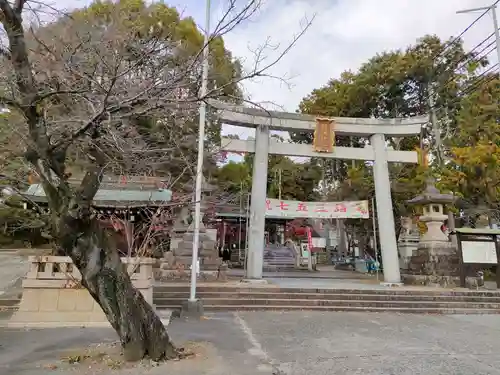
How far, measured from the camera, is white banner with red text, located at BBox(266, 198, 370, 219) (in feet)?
43.5

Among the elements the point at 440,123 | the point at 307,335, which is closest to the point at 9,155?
the point at 307,335

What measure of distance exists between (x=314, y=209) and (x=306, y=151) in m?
2.14

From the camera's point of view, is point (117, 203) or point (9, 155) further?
point (117, 203)

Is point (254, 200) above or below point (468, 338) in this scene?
above

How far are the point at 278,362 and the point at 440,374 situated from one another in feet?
6.42

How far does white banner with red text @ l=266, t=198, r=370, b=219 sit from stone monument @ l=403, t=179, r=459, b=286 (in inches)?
108

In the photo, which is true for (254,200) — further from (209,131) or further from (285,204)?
(209,131)

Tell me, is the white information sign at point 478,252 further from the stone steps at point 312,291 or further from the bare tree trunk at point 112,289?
the bare tree trunk at point 112,289

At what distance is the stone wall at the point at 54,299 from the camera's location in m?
7.36

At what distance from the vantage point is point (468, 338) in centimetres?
687

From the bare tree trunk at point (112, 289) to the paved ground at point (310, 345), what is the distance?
1.26ft

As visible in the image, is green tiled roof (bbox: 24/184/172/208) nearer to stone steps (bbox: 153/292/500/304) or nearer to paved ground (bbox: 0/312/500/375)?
stone steps (bbox: 153/292/500/304)

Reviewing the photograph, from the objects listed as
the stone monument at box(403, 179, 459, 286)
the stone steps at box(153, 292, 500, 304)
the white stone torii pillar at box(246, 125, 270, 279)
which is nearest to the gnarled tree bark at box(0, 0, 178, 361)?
the stone steps at box(153, 292, 500, 304)

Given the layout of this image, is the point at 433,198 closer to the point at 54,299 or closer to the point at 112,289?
the point at 54,299
